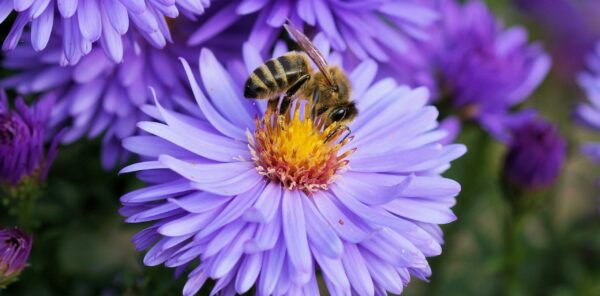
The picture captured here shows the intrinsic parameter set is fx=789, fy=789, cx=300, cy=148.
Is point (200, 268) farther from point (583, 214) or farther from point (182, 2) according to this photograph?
point (583, 214)

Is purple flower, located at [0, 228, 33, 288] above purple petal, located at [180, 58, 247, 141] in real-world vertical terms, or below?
below

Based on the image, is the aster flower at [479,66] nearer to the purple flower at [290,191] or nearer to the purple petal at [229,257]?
the purple flower at [290,191]

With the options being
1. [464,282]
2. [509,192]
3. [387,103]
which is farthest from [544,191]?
[387,103]

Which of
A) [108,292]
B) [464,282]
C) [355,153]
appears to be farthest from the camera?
[464,282]

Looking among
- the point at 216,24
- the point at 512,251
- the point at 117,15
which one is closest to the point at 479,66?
the point at 512,251

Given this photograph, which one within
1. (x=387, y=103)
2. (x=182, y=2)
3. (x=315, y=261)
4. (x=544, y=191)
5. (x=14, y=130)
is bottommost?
(x=544, y=191)

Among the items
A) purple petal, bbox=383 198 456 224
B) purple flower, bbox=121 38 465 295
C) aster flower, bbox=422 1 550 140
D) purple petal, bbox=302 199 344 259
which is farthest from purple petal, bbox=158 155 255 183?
aster flower, bbox=422 1 550 140

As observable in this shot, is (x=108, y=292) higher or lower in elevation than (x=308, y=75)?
lower

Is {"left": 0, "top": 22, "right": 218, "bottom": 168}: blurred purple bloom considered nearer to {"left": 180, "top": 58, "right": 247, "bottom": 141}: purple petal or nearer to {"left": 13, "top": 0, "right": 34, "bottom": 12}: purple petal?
{"left": 180, "top": 58, "right": 247, "bottom": 141}: purple petal
